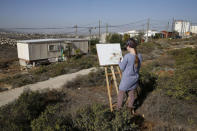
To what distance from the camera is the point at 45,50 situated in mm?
14664

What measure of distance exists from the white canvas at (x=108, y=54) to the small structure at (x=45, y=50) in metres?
10.5

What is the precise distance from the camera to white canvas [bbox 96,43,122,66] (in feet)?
14.3

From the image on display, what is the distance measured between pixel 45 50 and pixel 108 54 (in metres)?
11.4

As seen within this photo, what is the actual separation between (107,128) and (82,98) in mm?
2665

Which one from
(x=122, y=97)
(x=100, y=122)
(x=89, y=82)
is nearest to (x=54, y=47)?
(x=89, y=82)

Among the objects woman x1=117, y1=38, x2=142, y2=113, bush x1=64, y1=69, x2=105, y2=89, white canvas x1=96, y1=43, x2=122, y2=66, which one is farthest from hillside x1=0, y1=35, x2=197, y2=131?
white canvas x1=96, y1=43, x2=122, y2=66

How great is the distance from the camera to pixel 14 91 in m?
6.84

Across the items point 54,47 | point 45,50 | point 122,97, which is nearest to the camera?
point 122,97

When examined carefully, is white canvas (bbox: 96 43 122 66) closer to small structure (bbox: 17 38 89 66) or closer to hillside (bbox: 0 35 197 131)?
hillside (bbox: 0 35 197 131)

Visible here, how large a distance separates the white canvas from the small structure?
10546mm

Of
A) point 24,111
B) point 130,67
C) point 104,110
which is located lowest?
point 24,111

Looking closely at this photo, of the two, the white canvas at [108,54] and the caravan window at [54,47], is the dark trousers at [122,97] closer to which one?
the white canvas at [108,54]

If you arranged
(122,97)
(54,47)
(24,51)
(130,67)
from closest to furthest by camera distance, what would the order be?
(130,67)
(122,97)
(24,51)
(54,47)

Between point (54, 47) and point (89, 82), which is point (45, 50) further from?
point (89, 82)
